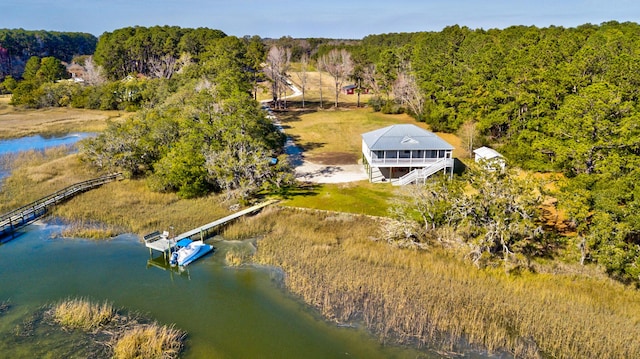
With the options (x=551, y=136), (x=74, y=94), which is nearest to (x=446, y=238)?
(x=551, y=136)

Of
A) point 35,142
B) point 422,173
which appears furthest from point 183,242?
point 35,142

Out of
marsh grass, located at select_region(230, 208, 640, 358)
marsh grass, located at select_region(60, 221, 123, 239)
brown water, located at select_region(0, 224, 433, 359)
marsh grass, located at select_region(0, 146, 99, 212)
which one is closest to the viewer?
brown water, located at select_region(0, 224, 433, 359)

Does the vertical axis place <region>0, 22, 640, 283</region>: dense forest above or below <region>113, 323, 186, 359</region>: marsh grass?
above

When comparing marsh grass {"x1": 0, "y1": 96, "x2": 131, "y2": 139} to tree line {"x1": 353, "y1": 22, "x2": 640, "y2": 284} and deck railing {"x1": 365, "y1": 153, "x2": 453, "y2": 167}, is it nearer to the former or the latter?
deck railing {"x1": 365, "y1": 153, "x2": 453, "y2": 167}

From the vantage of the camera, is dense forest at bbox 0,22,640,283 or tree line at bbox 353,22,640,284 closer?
tree line at bbox 353,22,640,284

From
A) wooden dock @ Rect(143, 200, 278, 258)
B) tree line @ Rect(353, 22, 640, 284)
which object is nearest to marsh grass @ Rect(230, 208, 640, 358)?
tree line @ Rect(353, 22, 640, 284)

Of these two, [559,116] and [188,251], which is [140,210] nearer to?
[188,251]

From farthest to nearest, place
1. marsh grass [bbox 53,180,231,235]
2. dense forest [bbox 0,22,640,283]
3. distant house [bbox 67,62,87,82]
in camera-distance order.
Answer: distant house [bbox 67,62,87,82], marsh grass [bbox 53,180,231,235], dense forest [bbox 0,22,640,283]
